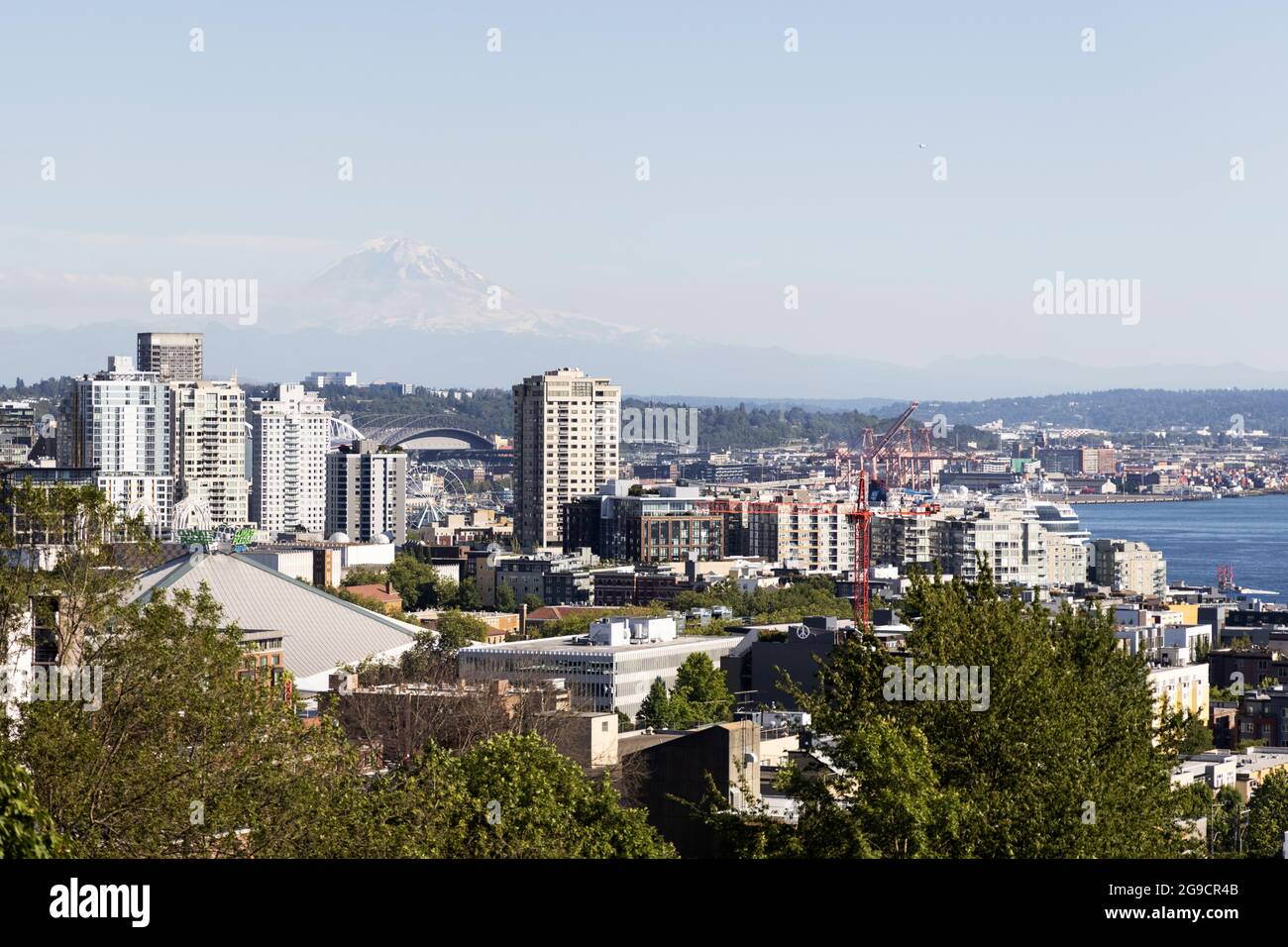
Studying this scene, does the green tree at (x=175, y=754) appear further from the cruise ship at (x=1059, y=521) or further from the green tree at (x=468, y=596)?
the cruise ship at (x=1059, y=521)

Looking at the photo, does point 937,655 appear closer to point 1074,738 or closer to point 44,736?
point 1074,738

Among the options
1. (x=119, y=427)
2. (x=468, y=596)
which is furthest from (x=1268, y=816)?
(x=119, y=427)

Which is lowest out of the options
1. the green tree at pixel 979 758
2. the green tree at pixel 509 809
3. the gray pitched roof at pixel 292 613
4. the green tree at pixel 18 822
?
the gray pitched roof at pixel 292 613

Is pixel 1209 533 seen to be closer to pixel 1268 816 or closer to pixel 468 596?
pixel 468 596

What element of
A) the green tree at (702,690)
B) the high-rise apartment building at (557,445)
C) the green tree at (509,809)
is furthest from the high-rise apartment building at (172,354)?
the green tree at (509,809)
